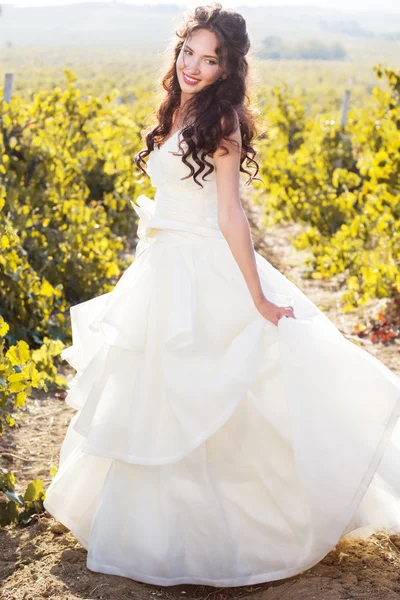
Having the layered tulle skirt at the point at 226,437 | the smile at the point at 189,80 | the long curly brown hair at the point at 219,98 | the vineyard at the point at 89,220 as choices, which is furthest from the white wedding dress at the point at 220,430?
the vineyard at the point at 89,220

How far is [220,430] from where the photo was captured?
8.62 feet

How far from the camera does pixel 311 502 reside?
8.02ft

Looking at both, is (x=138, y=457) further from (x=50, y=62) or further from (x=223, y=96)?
(x=50, y=62)

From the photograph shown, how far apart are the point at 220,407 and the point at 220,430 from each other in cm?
15

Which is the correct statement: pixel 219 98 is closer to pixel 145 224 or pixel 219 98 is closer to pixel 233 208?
pixel 233 208

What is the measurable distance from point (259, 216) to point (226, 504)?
938cm

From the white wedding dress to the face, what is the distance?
0.81ft

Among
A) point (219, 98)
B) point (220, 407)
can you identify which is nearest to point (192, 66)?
point (219, 98)

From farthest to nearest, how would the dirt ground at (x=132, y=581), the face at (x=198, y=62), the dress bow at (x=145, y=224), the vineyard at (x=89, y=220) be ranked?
the vineyard at (x=89, y=220) < the dress bow at (x=145, y=224) < the face at (x=198, y=62) < the dirt ground at (x=132, y=581)

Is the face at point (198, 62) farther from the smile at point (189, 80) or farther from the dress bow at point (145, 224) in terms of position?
the dress bow at point (145, 224)

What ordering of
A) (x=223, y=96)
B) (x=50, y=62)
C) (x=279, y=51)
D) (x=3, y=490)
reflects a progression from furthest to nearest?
(x=279, y=51)
(x=50, y=62)
(x=3, y=490)
(x=223, y=96)

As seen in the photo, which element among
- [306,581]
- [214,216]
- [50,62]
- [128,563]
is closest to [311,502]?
[306,581]

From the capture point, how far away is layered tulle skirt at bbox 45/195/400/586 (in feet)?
8.17

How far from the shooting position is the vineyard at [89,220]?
4.35 metres
